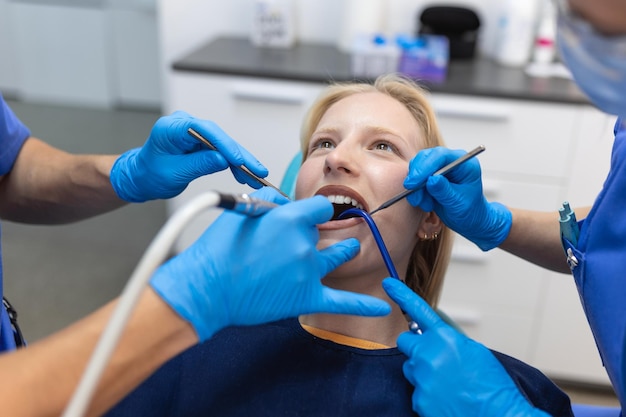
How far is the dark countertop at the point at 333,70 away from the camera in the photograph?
2037 millimetres

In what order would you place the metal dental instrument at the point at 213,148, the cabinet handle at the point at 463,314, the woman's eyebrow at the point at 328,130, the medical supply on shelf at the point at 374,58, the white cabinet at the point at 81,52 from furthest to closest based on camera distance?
the white cabinet at the point at 81,52 → the cabinet handle at the point at 463,314 → the medical supply on shelf at the point at 374,58 → the woman's eyebrow at the point at 328,130 → the metal dental instrument at the point at 213,148

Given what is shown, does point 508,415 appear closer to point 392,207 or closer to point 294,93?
point 392,207

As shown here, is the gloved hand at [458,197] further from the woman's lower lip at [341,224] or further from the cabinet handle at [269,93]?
the cabinet handle at [269,93]

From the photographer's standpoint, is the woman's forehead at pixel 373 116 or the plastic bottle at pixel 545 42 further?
the plastic bottle at pixel 545 42

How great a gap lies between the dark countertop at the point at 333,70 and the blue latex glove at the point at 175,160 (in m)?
0.96

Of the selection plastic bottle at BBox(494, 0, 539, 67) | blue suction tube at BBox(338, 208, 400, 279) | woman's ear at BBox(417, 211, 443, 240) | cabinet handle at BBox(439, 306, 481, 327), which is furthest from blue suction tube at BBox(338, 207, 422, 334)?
plastic bottle at BBox(494, 0, 539, 67)

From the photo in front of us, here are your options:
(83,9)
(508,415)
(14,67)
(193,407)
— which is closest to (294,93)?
(193,407)

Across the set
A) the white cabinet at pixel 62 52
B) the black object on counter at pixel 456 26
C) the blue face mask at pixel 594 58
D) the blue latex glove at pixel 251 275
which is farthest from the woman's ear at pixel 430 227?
the white cabinet at pixel 62 52

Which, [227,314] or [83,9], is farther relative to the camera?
[83,9]

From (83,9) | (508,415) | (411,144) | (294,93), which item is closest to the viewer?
(508,415)

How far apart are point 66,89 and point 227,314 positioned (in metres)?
4.13

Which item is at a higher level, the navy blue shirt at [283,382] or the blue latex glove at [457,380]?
the blue latex glove at [457,380]

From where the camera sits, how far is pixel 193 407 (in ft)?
3.47

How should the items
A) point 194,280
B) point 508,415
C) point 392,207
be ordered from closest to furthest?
point 194,280 < point 508,415 < point 392,207
